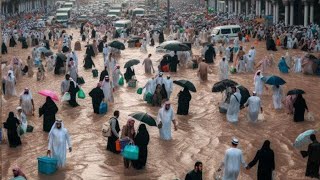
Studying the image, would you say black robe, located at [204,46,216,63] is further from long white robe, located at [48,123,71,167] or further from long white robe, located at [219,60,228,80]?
long white robe, located at [48,123,71,167]

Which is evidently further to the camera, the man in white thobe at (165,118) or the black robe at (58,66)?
the black robe at (58,66)

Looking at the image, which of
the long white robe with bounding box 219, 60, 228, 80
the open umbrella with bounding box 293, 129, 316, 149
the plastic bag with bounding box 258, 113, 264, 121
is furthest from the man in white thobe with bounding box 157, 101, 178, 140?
the long white robe with bounding box 219, 60, 228, 80

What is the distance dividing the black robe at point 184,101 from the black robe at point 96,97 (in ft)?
6.73

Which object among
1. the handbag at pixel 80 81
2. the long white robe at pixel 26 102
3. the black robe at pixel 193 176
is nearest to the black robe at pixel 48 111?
the long white robe at pixel 26 102

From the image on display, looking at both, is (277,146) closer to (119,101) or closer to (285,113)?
(285,113)

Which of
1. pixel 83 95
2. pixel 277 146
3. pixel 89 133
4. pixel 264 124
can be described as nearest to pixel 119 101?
pixel 83 95

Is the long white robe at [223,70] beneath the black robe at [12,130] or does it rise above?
above

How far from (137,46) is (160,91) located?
56.0ft

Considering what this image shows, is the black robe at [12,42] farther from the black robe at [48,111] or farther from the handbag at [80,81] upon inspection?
the black robe at [48,111]

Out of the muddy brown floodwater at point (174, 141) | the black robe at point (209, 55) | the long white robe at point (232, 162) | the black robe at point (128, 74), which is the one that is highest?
the black robe at point (209, 55)

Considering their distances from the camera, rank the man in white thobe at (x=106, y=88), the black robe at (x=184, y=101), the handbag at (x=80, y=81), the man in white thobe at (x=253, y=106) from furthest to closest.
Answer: the handbag at (x=80, y=81) → the man in white thobe at (x=106, y=88) → the black robe at (x=184, y=101) → the man in white thobe at (x=253, y=106)

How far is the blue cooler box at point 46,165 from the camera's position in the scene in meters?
9.90

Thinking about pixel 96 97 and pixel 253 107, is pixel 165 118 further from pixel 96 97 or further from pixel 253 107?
pixel 96 97

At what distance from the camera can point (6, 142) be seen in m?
12.0
